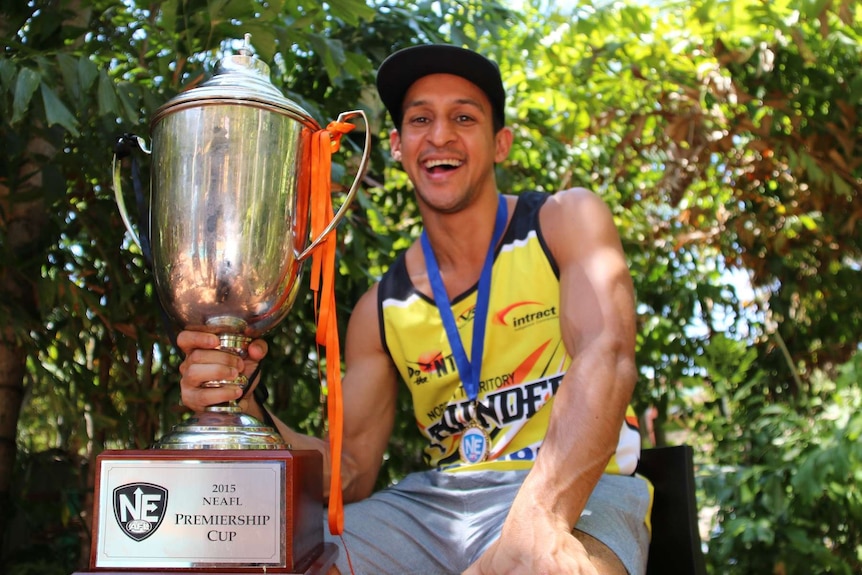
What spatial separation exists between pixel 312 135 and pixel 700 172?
8.23 ft

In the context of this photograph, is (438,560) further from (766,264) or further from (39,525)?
(766,264)

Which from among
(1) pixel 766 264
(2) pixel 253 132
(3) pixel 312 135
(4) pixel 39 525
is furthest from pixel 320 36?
(1) pixel 766 264

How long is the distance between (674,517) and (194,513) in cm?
114

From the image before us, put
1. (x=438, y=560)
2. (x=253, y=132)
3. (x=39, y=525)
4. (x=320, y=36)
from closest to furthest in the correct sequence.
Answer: (x=253, y=132) → (x=438, y=560) → (x=320, y=36) → (x=39, y=525)

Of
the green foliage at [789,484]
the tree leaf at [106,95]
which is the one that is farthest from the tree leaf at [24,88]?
the green foliage at [789,484]

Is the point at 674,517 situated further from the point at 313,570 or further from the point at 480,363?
the point at 313,570

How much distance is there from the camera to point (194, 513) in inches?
51.1

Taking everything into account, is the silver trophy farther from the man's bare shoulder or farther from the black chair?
the black chair

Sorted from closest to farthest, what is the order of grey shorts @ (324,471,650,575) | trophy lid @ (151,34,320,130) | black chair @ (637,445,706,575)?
trophy lid @ (151,34,320,130)
grey shorts @ (324,471,650,575)
black chair @ (637,445,706,575)

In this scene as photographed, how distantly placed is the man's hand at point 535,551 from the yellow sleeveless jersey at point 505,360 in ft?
1.29

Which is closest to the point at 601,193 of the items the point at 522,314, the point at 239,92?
the point at 522,314

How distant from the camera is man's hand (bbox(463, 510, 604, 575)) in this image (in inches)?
53.9

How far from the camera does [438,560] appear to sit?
1848 millimetres

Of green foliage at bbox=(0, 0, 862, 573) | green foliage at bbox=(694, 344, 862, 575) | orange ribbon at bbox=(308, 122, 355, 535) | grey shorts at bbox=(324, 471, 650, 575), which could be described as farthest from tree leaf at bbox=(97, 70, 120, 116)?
green foliage at bbox=(694, 344, 862, 575)
